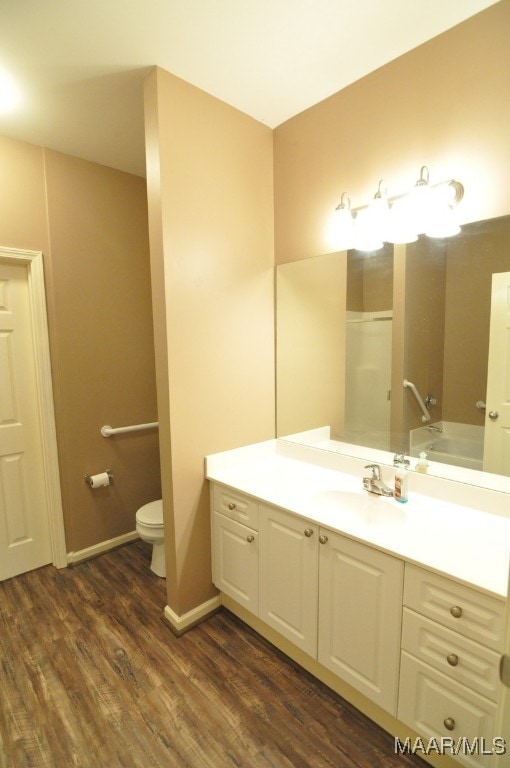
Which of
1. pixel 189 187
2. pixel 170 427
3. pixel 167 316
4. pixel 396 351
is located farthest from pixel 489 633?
pixel 189 187

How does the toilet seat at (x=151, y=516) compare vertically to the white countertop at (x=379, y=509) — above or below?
below

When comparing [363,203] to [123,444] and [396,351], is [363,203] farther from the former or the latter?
[123,444]

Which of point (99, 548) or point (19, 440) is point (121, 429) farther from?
point (99, 548)

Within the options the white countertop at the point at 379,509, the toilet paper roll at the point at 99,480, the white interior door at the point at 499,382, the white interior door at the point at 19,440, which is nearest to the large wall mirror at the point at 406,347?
the white interior door at the point at 499,382

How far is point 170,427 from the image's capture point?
174cm

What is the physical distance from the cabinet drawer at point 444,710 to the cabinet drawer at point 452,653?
0.03 m

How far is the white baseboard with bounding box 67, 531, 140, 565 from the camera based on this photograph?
7.94 ft

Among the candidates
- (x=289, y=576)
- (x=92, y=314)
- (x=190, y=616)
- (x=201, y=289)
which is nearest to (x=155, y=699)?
(x=190, y=616)

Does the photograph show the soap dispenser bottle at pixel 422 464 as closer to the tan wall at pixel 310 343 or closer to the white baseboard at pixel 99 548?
the tan wall at pixel 310 343

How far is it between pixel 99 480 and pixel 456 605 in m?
2.14

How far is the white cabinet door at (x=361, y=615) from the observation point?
3.97ft

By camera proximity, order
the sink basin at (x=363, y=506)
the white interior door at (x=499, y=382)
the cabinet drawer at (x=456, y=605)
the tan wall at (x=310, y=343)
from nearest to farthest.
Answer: the cabinet drawer at (x=456, y=605), the white interior door at (x=499, y=382), the sink basin at (x=363, y=506), the tan wall at (x=310, y=343)

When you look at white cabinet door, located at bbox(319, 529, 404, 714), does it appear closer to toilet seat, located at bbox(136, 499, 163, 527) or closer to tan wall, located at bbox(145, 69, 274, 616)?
tan wall, located at bbox(145, 69, 274, 616)

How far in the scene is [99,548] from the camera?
2545mm
